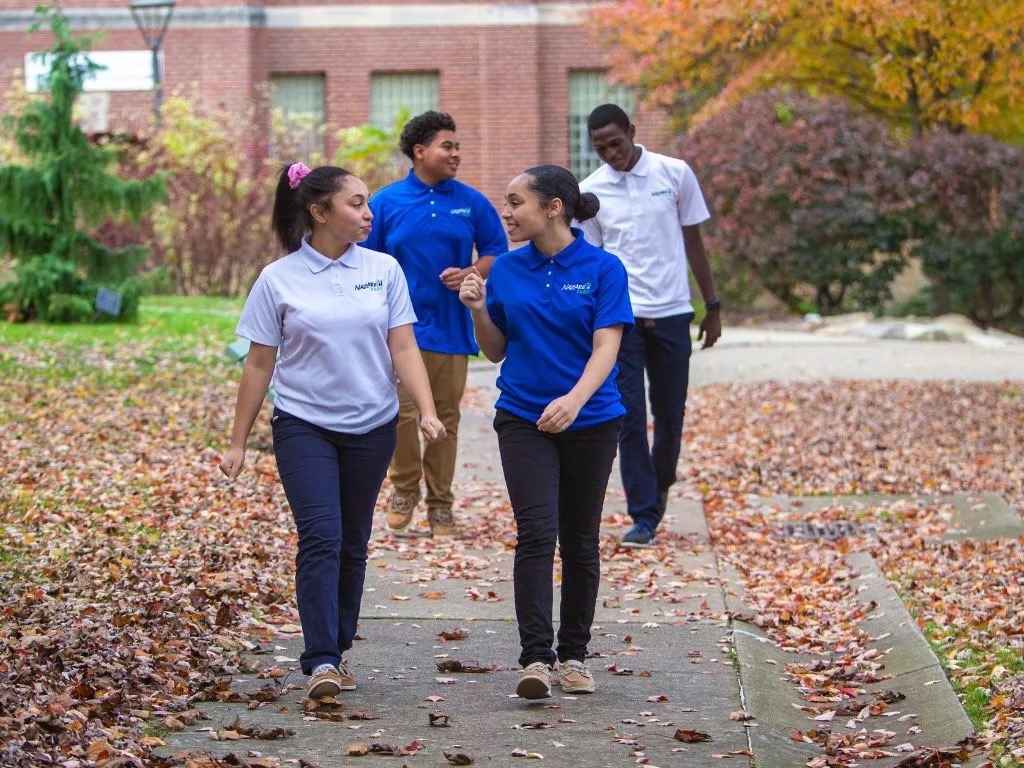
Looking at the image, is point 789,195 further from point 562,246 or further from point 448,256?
point 562,246

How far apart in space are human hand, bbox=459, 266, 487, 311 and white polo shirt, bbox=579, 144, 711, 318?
2.70 m

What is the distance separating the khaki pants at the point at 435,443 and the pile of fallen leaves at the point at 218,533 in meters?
0.32

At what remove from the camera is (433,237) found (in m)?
8.15

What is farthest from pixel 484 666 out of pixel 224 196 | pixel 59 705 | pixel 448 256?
pixel 224 196

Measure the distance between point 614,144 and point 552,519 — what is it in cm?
295

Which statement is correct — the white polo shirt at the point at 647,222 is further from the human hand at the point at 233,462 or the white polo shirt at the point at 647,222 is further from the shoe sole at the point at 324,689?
the shoe sole at the point at 324,689

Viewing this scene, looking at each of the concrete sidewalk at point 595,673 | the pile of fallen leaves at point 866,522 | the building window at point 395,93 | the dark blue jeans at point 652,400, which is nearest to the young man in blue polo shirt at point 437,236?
the dark blue jeans at point 652,400

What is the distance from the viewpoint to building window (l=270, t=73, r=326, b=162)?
90.0 ft

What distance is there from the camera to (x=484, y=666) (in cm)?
621

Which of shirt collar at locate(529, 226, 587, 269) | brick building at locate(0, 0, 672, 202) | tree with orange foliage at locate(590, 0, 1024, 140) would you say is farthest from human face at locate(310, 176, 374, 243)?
brick building at locate(0, 0, 672, 202)

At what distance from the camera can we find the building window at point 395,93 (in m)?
30.8

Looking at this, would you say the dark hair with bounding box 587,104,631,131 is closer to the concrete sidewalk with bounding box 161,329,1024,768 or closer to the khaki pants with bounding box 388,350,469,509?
the khaki pants with bounding box 388,350,469,509

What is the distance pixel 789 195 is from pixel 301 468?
17.5 meters

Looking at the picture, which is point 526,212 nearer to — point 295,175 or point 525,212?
point 525,212
